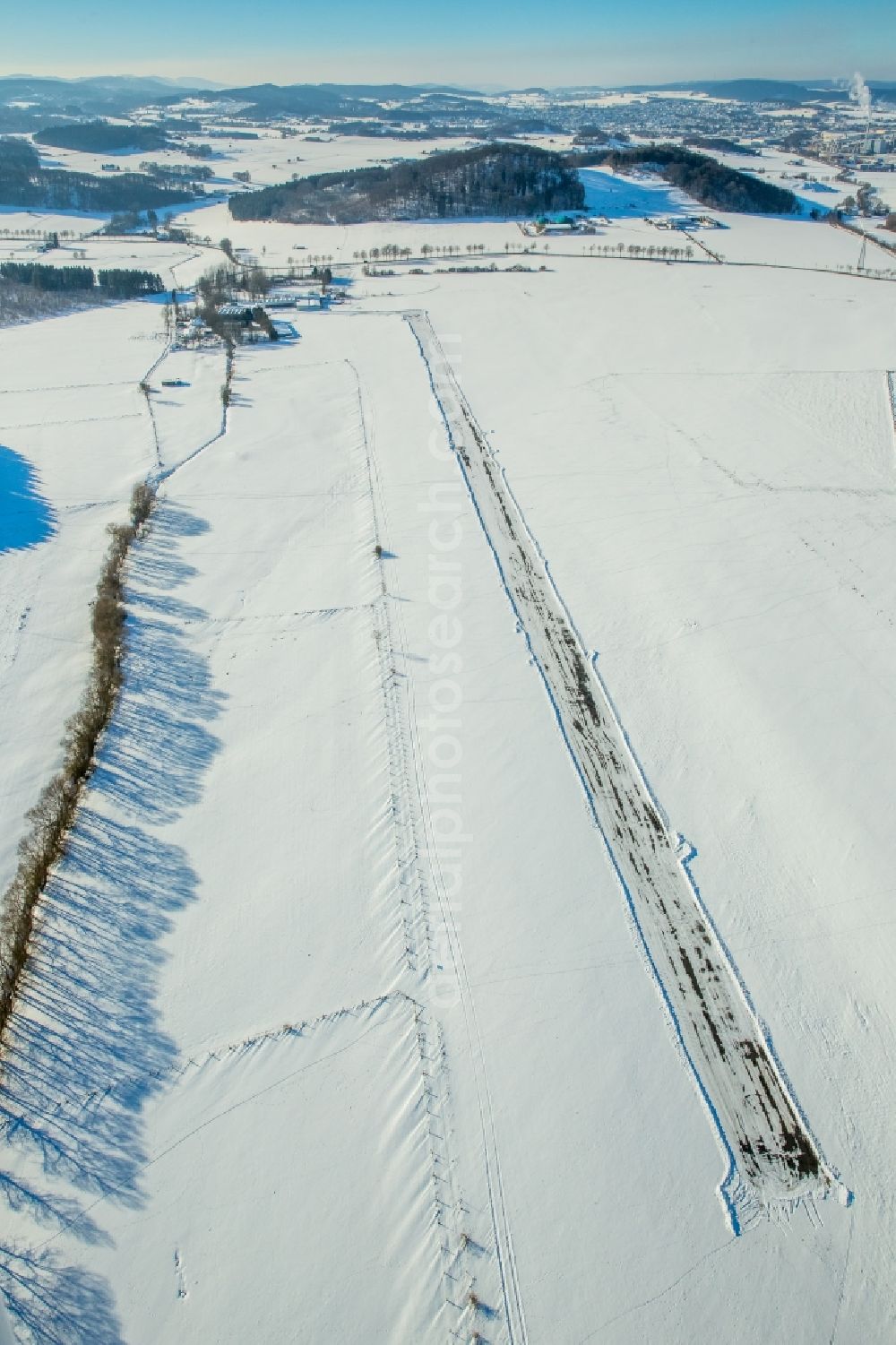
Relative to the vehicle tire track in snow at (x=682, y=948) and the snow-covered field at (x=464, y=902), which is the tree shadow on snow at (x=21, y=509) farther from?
the vehicle tire track in snow at (x=682, y=948)

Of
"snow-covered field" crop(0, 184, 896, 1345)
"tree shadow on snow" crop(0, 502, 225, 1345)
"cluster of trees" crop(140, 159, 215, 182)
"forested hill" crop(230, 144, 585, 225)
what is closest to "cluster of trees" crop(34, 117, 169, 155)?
"cluster of trees" crop(140, 159, 215, 182)

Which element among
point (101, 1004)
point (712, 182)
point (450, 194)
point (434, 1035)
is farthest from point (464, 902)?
point (712, 182)

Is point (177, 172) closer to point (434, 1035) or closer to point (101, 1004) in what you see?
point (101, 1004)

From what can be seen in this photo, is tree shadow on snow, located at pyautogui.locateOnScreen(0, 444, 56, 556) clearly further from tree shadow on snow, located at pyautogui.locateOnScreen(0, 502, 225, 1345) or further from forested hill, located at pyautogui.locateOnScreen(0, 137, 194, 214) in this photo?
forested hill, located at pyautogui.locateOnScreen(0, 137, 194, 214)

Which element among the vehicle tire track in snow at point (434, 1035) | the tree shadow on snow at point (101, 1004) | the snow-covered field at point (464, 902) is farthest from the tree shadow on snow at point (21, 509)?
the vehicle tire track in snow at point (434, 1035)

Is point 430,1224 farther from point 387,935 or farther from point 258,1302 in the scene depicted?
point 387,935

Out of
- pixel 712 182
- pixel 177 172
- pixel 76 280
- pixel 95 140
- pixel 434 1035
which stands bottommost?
pixel 434 1035

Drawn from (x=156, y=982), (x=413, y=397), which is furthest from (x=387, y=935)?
(x=413, y=397)
